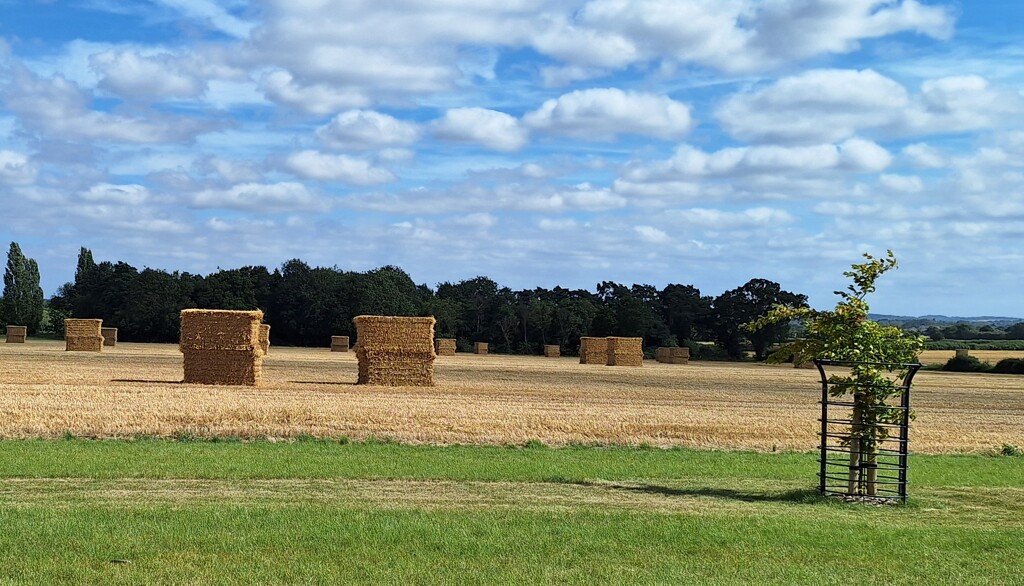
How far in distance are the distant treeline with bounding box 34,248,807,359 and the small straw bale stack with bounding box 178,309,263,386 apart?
64.3 meters

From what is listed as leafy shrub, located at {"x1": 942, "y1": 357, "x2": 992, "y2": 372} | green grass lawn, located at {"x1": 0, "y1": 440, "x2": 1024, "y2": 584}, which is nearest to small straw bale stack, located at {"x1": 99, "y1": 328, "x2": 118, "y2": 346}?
leafy shrub, located at {"x1": 942, "y1": 357, "x2": 992, "y2": 372}

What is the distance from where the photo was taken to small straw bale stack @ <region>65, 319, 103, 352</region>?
208 ft

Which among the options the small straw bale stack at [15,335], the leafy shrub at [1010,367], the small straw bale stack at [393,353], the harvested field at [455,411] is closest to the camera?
the harvested field at [455,411]

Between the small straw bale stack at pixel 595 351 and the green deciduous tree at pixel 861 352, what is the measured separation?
55.9m

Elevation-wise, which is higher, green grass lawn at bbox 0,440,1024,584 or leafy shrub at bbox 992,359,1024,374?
leafy shrub at bbox 992,359,1024,374

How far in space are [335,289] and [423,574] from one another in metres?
99.4

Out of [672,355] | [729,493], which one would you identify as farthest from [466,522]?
[672,355]

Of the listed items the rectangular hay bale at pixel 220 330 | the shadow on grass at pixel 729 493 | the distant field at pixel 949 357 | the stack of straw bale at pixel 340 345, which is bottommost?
the shadow on grass at pixel 729 493

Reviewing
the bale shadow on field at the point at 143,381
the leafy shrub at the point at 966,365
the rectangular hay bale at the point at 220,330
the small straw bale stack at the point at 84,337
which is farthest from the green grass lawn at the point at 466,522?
the leafy shrub at the point at 966,365

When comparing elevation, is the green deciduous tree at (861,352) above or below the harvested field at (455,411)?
above

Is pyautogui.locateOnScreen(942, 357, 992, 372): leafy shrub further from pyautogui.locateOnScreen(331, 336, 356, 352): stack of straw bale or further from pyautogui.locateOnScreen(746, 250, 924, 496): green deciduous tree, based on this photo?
pyautogui.locateOnScreen(746, 250, 924, 496): green deciduous tree

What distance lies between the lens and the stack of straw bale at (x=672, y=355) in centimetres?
8200

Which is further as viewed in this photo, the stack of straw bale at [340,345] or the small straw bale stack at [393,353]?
the stack of straw bale at [340,345]

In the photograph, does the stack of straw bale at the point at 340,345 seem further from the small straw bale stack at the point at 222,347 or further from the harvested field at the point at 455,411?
the small straw bale stack at the point at 222,347
